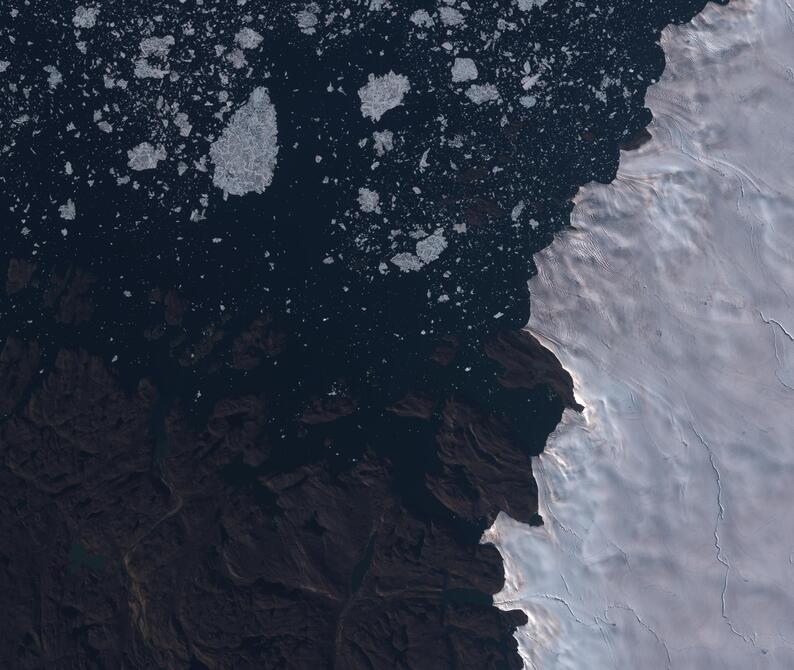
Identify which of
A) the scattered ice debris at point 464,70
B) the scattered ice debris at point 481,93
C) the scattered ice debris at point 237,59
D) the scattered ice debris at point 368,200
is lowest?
the scattered ice debris at point 368,200

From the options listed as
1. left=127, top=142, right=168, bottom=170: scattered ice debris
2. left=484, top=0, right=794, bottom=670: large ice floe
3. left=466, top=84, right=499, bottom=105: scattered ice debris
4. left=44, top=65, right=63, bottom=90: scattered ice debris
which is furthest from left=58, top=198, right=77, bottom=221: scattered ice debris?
left=484, top=0, right=794, bottom=670: large ice floe

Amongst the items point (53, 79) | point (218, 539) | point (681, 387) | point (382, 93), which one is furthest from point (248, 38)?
point (681, 387)

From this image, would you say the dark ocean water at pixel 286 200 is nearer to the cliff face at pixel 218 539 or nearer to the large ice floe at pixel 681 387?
the cliff face at pixel 218 539

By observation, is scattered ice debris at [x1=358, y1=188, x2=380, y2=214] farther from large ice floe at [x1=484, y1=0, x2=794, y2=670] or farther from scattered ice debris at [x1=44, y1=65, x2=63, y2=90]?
scattered ice debris at [x1=44, y1=65, x2=63, y2=90]

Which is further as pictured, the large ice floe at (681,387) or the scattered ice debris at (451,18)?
the scattered ice debris at (451,18)

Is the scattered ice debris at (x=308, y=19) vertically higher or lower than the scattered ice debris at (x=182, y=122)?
higher

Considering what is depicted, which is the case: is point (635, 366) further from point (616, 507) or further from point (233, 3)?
point (233, 3)

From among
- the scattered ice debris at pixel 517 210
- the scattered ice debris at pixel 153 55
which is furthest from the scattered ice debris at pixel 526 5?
the scattered ice debris at pixel 153 55
